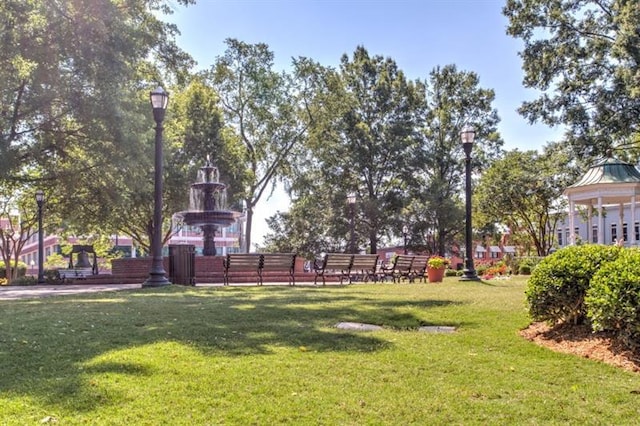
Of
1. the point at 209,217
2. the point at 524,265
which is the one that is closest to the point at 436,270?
the point at 524,265

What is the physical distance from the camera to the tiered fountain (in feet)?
67.7

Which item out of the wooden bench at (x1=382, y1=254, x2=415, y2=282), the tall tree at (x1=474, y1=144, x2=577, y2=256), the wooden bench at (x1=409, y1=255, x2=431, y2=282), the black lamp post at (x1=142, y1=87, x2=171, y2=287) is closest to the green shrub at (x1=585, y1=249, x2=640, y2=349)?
the black lamp post at (x1=142, y1=87, x2=171, y2=287)

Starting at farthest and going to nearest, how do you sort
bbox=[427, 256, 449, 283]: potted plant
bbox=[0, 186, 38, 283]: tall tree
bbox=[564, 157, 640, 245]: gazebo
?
1. bbox=[0, 186, 38, 283]: tall tree
2. bbox=[564, 157, 640, 245]: gazebo
3. bbox=[427, 256, 449, 283]: potted plant

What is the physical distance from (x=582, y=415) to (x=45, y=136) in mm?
19722

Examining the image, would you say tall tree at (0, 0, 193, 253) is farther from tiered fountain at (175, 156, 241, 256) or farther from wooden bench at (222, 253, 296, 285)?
wooden bench at (222, 253, 296, 285)

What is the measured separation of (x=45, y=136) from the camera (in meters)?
19.1

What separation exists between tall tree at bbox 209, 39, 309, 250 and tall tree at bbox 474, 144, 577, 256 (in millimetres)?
14957

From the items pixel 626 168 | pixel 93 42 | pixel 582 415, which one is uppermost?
pixel 93 42

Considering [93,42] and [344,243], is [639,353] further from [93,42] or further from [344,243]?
[344,243]

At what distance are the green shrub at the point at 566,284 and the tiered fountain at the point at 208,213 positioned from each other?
15535 mm

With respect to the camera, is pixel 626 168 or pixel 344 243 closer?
pixel 626 168

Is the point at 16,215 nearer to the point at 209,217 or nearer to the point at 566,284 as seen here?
the point at 209,217

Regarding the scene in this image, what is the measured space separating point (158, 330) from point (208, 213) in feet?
47.7

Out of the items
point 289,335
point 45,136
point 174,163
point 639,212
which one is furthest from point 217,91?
point 639,212
